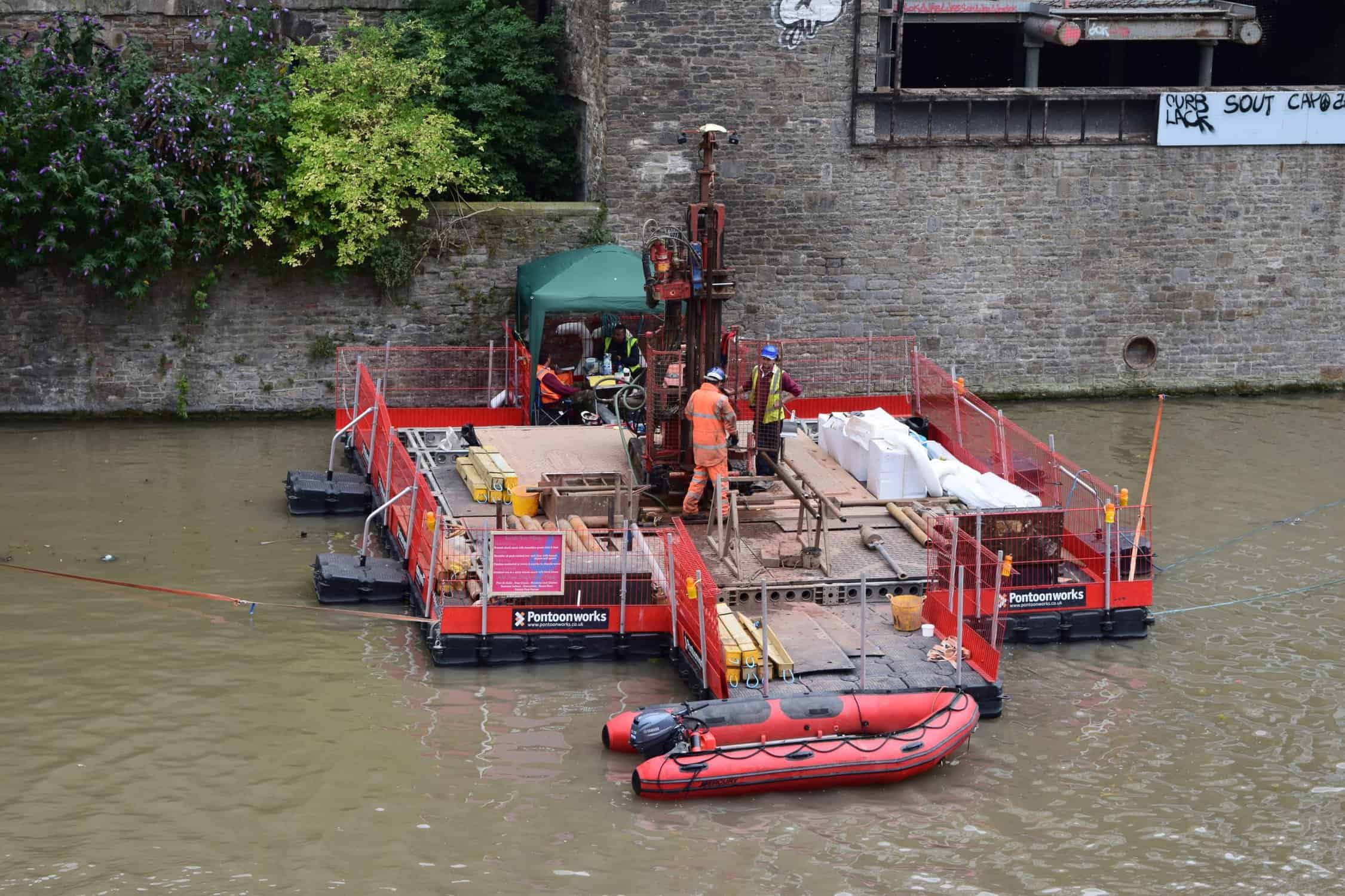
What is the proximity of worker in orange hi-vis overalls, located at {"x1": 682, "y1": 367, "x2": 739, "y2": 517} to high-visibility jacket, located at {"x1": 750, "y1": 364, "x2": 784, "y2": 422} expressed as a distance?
69cm

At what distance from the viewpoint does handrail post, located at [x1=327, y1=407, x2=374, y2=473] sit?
18.3m

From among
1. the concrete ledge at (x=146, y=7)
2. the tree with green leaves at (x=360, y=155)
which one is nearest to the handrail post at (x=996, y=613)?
the tree with green leaves at (x=360, y=155)

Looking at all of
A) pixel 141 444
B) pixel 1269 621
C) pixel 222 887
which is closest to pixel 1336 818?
pixel 1269 621

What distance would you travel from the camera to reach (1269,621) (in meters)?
15.0

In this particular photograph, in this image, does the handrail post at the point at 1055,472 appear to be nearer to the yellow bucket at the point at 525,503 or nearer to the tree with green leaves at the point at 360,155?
the yellow bucket at the point at 525,503

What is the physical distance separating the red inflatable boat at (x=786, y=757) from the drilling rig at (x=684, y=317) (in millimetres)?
5037

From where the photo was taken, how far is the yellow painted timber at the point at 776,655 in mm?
12727

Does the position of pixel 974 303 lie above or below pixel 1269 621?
above

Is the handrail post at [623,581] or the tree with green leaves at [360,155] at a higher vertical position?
the tree with green leaves at [360,155]

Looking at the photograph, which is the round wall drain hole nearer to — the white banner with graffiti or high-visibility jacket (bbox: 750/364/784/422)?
the white banner with graffiti

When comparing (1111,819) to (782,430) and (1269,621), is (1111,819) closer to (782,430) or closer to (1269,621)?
(1269,621)

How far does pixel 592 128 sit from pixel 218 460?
668 cm

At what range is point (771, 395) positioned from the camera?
16641 millimetres

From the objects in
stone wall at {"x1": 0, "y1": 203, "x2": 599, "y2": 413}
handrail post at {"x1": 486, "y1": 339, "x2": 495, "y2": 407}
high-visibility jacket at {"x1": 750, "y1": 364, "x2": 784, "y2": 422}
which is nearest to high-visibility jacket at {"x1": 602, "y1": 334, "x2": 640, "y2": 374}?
handrail post at {"x1": 486, "y1": 339, "x2": 495, "y2": 407}
